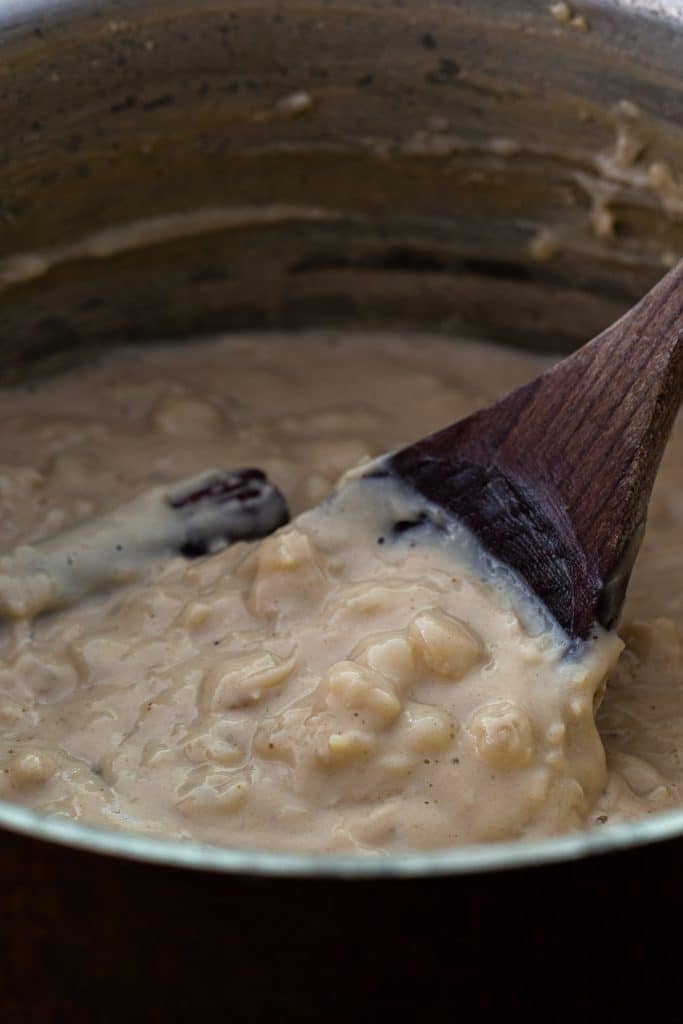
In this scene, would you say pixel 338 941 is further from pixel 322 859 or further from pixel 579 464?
pixel 579 464

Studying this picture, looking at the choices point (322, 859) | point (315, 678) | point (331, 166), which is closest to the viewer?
point (322, 859)

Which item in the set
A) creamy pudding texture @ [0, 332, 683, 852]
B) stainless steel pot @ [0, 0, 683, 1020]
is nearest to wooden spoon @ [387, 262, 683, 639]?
creamy pudding texture @ [0, 332, 683, 852]

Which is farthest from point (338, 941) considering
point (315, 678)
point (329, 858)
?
point (315, 678)

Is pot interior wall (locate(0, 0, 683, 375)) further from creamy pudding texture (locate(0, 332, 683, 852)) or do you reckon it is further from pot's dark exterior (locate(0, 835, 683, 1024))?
pot's dark exterior (locate(0, 835, 683, 1024))

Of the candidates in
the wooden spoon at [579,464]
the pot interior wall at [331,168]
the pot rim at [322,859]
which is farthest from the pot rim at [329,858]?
the pot interior wall at [331,168]

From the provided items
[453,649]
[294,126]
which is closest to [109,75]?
[294,126]
